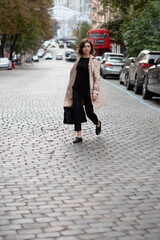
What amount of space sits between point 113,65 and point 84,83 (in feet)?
70.4

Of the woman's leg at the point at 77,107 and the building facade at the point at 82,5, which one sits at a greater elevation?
the building facade at the point at 82,5

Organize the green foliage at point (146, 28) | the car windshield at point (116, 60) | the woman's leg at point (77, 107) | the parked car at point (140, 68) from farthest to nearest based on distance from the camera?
1. the green foliage at point (146, 28)
2. the car windshield at point (116, 60)
3. the parked car at point (140, 68)
4. the woman's leg at point (77, 107)

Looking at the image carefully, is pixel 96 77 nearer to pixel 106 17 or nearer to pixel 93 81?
pixel 93 81

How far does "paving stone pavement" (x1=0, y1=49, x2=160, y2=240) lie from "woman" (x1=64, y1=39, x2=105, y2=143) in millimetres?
634

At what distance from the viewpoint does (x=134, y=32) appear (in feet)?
105

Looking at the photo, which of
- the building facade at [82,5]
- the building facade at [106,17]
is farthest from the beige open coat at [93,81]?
the building facade at [82,5]

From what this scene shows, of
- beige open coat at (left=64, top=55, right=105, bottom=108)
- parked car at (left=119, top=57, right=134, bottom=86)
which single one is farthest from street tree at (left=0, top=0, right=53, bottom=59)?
beige open coat at (left=64, top=55, right=105, bottom=108)

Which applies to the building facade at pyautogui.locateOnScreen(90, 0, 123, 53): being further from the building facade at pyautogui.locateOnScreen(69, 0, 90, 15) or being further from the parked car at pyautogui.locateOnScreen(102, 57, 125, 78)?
the building facade at pyautogui.locateOnScreen(69, 0, 90, 15)

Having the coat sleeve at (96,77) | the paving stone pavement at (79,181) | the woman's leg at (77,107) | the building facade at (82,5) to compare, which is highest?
the building facade at (82,5)

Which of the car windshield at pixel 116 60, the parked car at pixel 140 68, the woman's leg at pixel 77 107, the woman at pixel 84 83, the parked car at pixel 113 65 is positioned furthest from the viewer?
the car windshield at pixel 116 60

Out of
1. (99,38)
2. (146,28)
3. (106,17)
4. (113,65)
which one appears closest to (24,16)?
(99,38)

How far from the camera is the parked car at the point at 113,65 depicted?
29.3 metres

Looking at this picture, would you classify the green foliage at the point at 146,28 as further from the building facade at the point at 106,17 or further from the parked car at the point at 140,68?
the building facade at the point at 106,17

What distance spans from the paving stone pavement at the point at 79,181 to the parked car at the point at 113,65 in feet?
61.7
